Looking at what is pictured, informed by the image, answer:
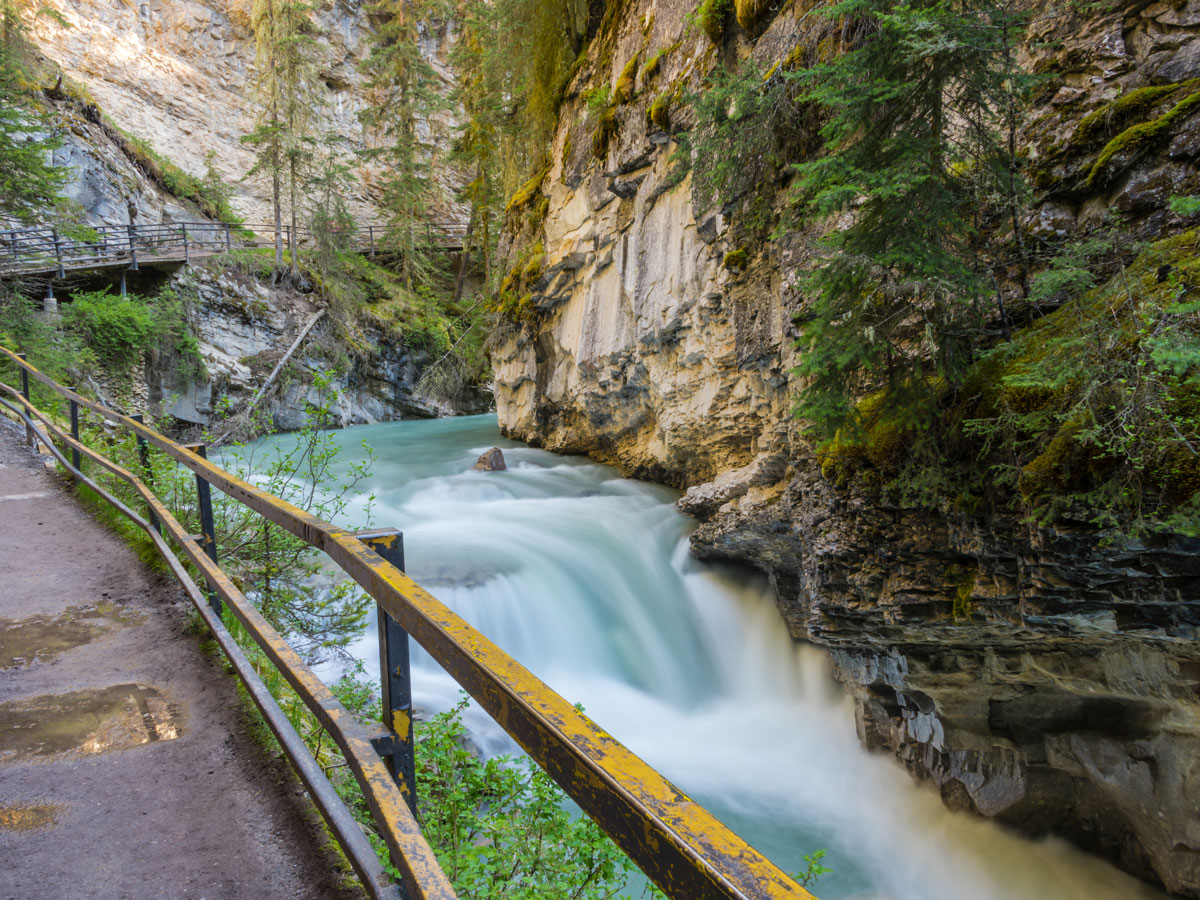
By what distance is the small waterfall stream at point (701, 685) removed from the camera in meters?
5.82

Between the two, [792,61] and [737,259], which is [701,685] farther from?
[792,61]

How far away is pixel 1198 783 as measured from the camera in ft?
15.8

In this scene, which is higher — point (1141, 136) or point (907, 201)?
point (1141, 136)

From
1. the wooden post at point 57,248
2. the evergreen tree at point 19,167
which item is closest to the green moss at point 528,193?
the evergreen tree at point 19,167

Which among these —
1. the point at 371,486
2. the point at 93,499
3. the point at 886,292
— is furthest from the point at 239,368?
the point at 886,292

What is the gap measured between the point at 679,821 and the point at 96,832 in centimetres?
224

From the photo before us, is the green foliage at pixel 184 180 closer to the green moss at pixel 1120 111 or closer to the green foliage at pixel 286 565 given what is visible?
the green foliage at pixel 286 565

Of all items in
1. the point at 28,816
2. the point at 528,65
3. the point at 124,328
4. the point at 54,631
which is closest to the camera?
the point at 28,816

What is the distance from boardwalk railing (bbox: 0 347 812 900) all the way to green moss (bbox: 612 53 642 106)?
32.6 ft

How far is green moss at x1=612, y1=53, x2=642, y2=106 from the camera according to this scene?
33.3ft

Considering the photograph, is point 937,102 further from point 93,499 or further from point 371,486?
point 371,486

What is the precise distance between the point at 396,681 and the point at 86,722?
206 centimetres

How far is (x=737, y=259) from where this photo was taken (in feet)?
26.0

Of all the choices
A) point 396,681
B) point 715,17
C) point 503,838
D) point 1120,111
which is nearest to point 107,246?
point 715,17
